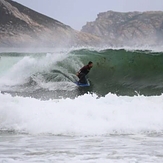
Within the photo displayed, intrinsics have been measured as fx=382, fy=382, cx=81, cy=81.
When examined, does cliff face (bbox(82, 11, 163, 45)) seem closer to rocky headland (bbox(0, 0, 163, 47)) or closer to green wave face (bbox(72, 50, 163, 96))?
rocky headland (bbox(0, 0, 163, 47))

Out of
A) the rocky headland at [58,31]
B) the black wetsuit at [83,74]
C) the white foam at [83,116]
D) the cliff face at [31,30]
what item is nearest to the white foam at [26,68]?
the black wetsuit at [83,74]

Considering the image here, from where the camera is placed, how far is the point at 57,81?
15.3 meters

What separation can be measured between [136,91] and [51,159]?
8.33m

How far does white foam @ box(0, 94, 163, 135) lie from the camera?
8.27 meters

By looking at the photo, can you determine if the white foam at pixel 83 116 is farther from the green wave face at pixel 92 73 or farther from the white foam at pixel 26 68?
the white foam at pixel 26 68

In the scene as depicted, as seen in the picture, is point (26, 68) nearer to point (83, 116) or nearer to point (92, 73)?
point (92, 73)

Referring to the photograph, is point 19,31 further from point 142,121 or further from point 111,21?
point 142,121

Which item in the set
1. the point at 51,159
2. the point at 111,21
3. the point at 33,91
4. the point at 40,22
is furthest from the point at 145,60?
the point at 111,21

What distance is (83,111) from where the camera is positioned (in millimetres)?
9266

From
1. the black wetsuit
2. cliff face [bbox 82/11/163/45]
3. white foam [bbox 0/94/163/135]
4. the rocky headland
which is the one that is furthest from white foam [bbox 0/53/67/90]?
cliff face [bbox 82/11/163/45]

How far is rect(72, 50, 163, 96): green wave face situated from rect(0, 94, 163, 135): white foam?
3540mm

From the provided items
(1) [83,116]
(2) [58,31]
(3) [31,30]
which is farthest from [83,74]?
(3) [31,30]

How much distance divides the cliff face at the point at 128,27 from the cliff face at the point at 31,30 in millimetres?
10653

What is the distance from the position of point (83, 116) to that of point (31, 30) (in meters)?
62.3
